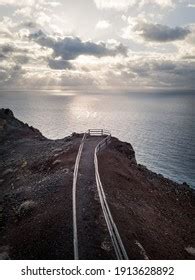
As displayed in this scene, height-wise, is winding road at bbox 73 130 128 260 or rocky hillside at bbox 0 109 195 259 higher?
winding road at bbox 73 130 128 260

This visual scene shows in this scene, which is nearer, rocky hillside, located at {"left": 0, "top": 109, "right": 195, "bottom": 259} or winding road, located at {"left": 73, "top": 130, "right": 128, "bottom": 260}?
winding road, located at {"left": 73, "top": 130, "right": 128, "bottom": 260}

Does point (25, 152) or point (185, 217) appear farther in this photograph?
point (25, 152)

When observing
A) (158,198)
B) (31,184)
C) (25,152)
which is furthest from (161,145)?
(31,184)

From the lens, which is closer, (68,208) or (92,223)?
(92,223)

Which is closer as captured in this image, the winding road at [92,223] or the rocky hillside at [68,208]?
the winding road at [92,223]

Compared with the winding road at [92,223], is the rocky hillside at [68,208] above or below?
below

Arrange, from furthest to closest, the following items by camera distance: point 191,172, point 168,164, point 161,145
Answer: point 161,145 < point 168,164 < point 191,172
